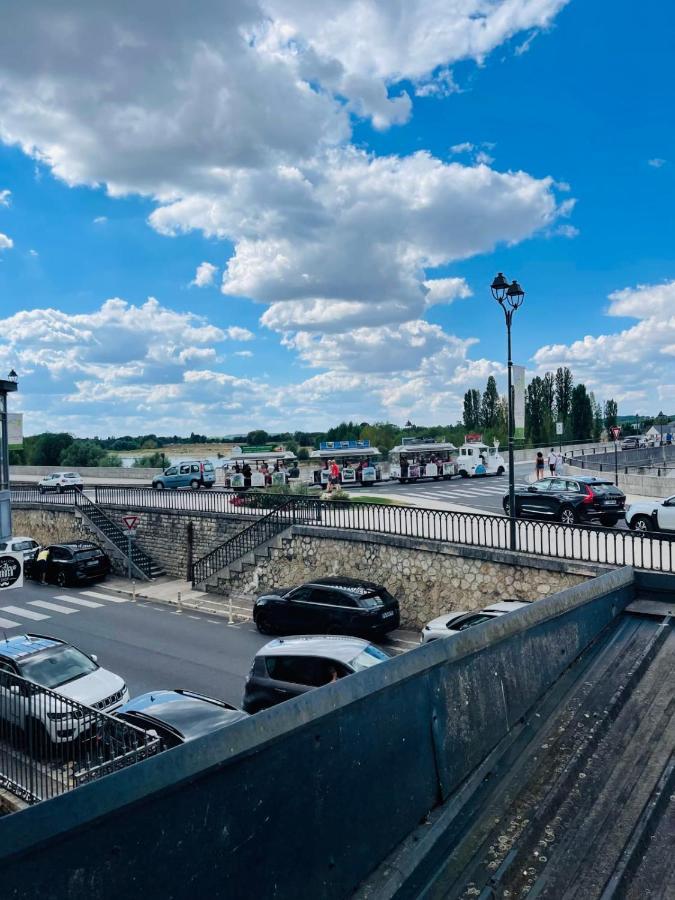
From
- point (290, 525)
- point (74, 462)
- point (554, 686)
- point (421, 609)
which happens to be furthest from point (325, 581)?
point (74, 462)

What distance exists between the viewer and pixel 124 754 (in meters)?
7.91

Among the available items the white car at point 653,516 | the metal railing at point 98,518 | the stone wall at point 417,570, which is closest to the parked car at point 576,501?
the white car at point 653,516

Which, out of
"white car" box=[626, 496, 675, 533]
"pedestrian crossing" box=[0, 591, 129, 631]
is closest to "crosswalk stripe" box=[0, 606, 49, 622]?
Answer: "pedestrian crossing" box=[0, 591, 129, 631]

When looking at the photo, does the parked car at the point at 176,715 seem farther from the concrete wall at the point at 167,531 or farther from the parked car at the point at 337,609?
the concrete wall at the point at 167,531

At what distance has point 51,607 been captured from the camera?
2317 cm

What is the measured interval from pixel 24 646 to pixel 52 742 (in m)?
4.51

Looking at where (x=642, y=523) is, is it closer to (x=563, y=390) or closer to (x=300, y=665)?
(x=300, y=665)

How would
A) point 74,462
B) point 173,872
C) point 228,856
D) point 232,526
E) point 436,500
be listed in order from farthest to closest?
point 74,462
point 436,500
point 232,526
point 228,856
point 173,872

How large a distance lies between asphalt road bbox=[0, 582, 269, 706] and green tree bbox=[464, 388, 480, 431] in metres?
88.6

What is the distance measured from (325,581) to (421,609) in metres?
3.13

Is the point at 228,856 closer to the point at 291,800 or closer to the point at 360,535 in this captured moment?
the point at 291,800

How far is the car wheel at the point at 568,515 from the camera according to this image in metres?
20.3

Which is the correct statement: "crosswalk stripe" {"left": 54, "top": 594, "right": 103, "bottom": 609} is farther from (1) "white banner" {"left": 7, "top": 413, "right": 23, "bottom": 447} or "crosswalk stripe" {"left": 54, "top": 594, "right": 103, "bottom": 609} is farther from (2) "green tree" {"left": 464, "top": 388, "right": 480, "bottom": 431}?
(2) "green tree" {"left": 464, "top": 388, "right": 480, "bottom": 431}

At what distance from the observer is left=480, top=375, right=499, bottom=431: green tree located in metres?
99.2
